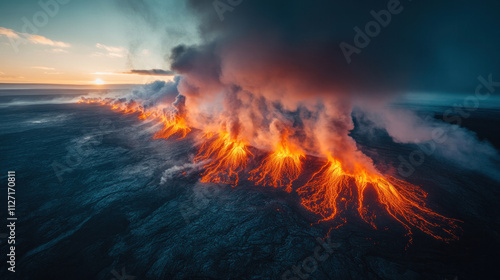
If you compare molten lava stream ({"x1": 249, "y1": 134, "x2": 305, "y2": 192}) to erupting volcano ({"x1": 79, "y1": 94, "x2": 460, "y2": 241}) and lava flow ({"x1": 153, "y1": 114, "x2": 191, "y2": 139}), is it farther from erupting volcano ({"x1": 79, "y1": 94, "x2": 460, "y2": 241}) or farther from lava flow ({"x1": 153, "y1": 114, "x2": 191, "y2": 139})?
lava flow ({"x1": 153, "y1": 114, "x2": 191, "y2": 139})

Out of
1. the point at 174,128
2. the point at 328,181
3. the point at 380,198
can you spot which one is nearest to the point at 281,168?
the point at 328,181

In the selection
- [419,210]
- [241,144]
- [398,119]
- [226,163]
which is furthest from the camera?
[398,119]

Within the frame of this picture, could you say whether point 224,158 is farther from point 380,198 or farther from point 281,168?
point 380,198

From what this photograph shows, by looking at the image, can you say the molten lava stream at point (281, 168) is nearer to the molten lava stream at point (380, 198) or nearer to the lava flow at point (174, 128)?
the molten lava stream at point (380, 198)

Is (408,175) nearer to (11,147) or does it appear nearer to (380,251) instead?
(380,251)

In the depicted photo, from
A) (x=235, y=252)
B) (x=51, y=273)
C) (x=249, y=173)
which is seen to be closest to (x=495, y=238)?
(x=235, y=252)

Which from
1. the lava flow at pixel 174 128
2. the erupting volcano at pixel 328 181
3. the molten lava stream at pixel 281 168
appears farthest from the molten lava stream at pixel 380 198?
the lava flow at pixel 174 128
